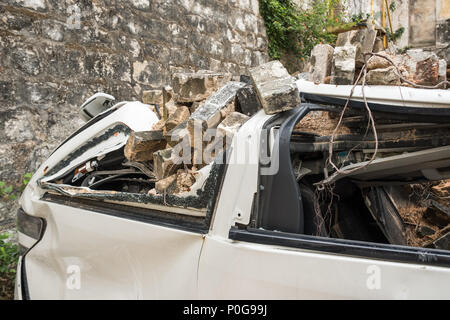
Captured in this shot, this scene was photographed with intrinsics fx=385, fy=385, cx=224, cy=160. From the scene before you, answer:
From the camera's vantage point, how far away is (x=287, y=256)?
141cm

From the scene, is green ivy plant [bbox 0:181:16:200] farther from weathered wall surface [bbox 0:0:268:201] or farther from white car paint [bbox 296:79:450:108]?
white car paint [bbox 296:79:450:108]

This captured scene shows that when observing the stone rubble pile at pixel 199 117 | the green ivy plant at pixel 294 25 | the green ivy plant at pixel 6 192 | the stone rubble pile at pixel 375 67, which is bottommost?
the green ivy plant at pixel 6 192

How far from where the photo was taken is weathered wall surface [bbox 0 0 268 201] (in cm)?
394

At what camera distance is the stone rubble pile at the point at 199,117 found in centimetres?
184

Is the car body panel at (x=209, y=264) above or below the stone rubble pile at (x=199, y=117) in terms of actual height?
below

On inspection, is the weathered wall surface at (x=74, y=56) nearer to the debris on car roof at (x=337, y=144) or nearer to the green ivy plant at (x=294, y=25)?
the green ivy plant at (x=294, y=25)

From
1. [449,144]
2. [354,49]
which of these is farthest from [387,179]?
[354,49]

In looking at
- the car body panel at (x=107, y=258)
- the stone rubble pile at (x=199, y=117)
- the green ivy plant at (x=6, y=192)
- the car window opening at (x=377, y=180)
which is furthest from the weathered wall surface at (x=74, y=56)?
the car window opening at (x=377, y=180)

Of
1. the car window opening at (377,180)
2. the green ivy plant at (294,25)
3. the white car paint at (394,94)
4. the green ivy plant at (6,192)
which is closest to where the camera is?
the white car paint at (394,94)

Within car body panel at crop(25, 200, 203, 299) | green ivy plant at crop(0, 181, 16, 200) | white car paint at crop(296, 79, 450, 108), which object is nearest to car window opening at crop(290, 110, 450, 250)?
white car paint at crop(296, 79, 450, 108)

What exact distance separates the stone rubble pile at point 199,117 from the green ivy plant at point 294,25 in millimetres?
4931

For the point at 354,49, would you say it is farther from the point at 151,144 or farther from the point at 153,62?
the point at 153,62

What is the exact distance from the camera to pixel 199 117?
213cm

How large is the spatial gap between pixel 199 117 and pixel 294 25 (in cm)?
590
